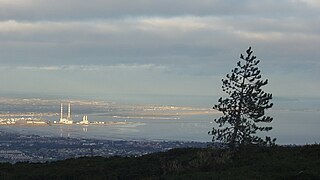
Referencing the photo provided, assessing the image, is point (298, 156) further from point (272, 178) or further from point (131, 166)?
point (131, 166)

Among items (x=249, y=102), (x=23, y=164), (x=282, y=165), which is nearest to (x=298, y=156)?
(x=282, y=165)

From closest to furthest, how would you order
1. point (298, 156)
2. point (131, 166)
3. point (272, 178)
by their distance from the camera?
1. point (272, 178)
2. point (298, 156)
3. point (131, 166)

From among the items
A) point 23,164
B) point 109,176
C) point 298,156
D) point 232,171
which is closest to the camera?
point 232,171

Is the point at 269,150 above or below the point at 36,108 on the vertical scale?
below

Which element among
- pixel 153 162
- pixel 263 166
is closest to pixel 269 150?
pixel 263 166

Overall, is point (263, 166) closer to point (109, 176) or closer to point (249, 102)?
point (109, 176)

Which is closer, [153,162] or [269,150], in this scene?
[269,150]
